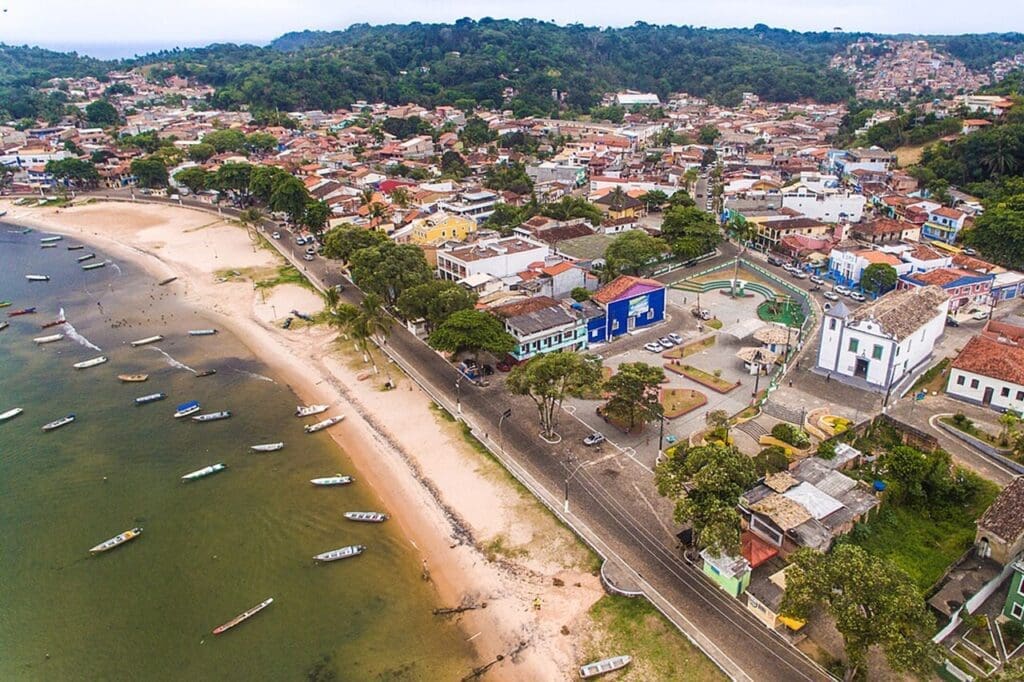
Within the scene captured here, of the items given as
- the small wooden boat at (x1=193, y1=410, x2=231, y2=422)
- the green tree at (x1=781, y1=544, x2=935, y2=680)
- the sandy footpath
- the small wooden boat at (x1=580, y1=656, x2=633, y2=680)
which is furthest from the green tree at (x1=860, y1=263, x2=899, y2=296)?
the small wooden boat at (x1=193, y1=410, x2=231, y2=422)

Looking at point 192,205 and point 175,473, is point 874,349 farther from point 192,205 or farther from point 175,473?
point 192,205

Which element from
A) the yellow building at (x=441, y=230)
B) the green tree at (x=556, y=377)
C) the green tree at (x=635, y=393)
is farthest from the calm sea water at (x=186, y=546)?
the yellow building at (x=441, y=230)

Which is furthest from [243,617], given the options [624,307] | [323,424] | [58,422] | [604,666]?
[624,307]

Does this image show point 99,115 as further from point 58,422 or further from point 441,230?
point 58,422

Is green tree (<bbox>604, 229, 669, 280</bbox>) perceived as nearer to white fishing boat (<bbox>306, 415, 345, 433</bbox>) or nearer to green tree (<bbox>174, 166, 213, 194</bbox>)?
white fishing boat (<bbox>306, 415, 345, 433</bbox>)

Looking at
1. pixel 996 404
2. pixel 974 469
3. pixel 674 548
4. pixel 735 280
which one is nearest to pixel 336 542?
pixel 674 548

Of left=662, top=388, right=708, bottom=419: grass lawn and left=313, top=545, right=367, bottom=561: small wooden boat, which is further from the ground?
left=662, top=388, right=708, bottom=419: grass lawn
